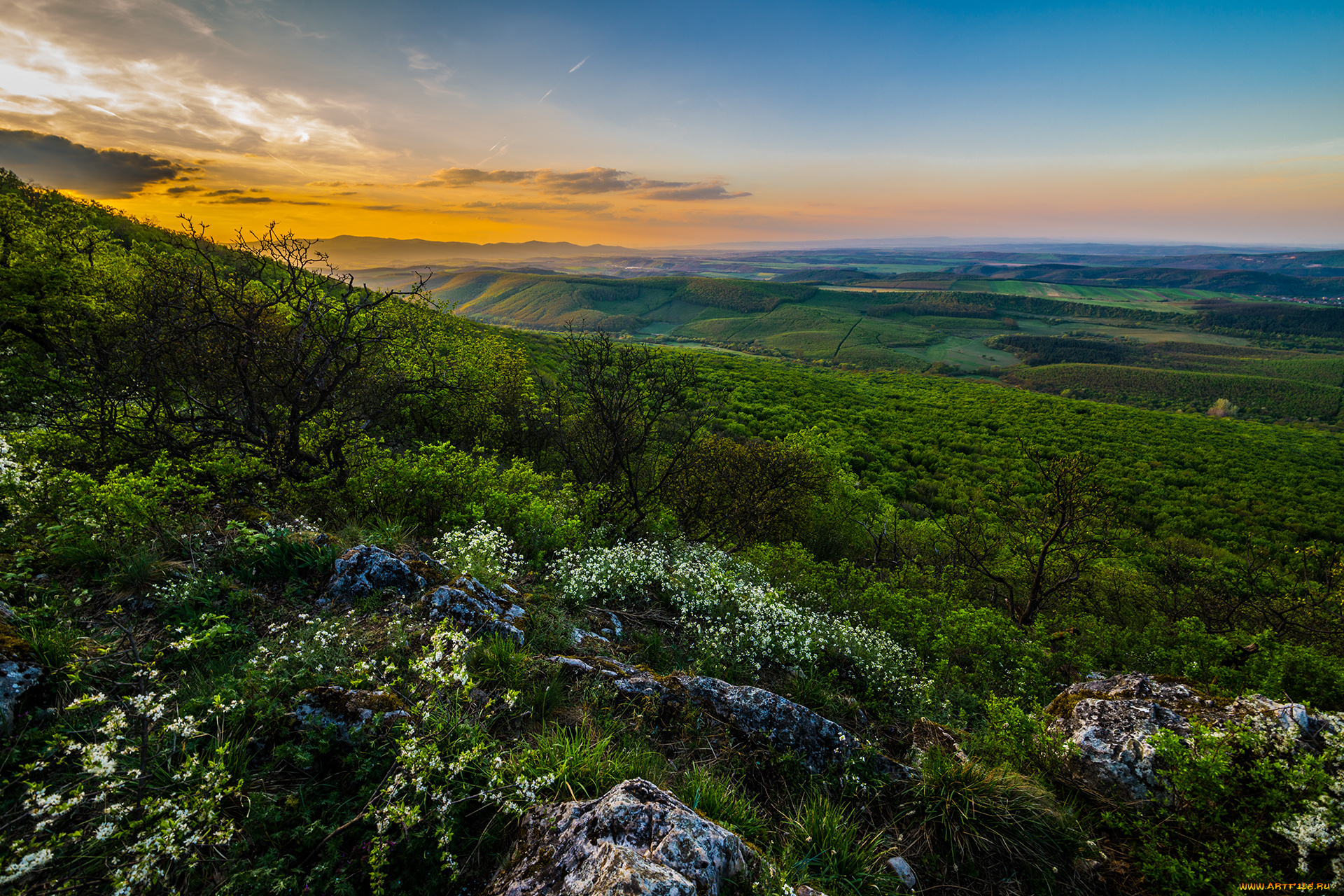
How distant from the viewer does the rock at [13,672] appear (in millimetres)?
3743

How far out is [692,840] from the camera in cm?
351

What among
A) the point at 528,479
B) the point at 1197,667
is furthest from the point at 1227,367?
the point at 528,479

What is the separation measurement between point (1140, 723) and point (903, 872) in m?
4.22

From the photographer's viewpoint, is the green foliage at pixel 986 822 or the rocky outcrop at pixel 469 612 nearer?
the green foliage at pixel 986 822

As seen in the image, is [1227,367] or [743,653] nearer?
[743,653]

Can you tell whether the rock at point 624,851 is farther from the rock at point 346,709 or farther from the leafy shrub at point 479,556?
the leafy shrub at point 479,556

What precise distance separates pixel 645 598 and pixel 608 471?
7585 millimetres

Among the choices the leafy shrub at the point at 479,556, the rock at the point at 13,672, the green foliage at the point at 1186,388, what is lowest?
the green foliage at the point at 1186,388

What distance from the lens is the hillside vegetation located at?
3.71 meters

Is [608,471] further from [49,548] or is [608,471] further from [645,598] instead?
[49,548]

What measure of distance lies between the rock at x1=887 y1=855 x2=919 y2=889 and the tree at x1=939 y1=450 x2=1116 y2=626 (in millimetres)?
13049

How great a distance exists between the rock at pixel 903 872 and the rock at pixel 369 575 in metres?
6.67

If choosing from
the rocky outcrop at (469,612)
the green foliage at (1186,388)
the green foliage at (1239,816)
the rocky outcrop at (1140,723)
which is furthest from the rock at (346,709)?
the green foliage at (1186,388)

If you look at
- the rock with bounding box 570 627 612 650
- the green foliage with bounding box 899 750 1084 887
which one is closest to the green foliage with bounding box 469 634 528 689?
the rock with bounding box 570 627 612 650
